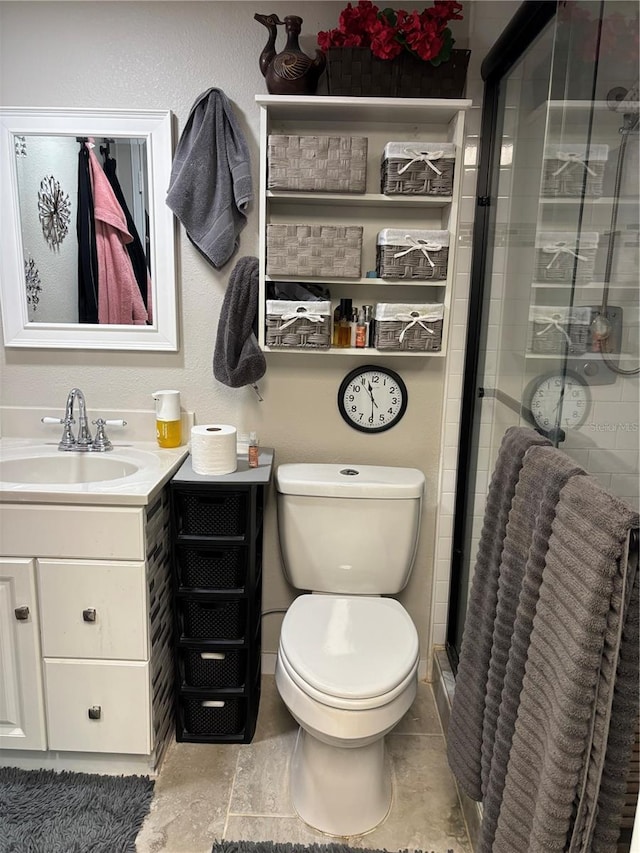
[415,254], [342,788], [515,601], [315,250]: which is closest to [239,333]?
[315,250]

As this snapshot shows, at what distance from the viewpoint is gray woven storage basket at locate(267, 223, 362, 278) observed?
69.1 inches

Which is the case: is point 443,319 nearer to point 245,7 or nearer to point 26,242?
point 245,7

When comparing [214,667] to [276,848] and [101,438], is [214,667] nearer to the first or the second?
[276,848]

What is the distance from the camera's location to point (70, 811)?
1616 millimetres

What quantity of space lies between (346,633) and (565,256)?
1075 mm

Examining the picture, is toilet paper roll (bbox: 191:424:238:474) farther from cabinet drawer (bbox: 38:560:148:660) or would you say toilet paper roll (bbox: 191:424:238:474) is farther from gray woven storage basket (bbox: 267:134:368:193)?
gray woven storage basket (bbox: 267:134:368:193)

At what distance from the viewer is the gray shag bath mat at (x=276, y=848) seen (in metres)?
1.51

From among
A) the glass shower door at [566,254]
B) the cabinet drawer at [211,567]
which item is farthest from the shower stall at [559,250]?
the cabinet drawer at [211,567]

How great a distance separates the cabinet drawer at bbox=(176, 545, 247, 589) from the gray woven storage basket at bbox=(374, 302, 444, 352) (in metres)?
0.76

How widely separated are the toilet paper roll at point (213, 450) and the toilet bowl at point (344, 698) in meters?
0.47

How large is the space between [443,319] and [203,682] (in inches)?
51.4

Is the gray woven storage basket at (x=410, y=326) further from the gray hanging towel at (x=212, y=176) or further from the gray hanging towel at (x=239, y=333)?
the gray hanging towel at (x=212, y=176)

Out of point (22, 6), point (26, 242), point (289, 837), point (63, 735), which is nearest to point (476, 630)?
point (289, 837)

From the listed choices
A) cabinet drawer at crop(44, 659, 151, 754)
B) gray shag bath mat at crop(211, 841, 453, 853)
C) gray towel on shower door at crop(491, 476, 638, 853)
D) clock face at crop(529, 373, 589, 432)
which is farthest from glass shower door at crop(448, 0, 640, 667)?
cabinet drawer at crop(44, 659, 151, 754)
